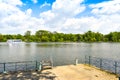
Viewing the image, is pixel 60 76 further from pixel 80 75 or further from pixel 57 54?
pixel 57 54

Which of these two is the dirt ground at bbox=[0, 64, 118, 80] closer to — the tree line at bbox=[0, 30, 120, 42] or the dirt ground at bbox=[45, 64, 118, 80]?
the dirt ground at bbox=[45, 64, 118, 80]

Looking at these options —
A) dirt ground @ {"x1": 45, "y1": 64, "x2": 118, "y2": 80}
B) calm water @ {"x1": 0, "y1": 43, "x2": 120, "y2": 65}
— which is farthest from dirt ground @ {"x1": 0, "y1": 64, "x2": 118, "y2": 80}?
calm water @ {"x1": 0, "y1": 43, "x2": 120, "y2": 65}

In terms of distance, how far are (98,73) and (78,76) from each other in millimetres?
2345

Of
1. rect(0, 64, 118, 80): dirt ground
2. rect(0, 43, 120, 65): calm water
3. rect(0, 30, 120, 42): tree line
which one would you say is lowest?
rect(0, 43, 120, 65): calm water

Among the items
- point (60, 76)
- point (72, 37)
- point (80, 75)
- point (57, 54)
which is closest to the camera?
point (60, 76)

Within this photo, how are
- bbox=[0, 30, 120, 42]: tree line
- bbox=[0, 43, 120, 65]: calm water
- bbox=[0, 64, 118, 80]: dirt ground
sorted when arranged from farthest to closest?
bbox=[0, 30, 120, 42]: tree line, bbox=[0, 43, 120, 65]: calm water, bbox=[0, 64, 118, 80]: dirt ground

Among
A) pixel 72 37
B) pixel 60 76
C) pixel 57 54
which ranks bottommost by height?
pixel 57 54

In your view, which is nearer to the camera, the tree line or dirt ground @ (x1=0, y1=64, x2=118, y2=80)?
dirt ground @ (x1=0, y1=64, x2=118, y2=80)

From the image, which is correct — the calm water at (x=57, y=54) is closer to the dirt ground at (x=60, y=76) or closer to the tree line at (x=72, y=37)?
the dirt ground at (x=60, y=76)

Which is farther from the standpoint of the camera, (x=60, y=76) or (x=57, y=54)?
(x=57, y=54)

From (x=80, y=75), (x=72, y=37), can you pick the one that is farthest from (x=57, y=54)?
(x=72, y=37)

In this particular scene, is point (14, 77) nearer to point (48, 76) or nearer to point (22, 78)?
point (22, 78)

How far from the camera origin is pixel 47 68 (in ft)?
63.1

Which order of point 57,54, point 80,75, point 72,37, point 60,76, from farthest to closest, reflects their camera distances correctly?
point 72,37 → point 57,54 → point 80,75 → point 60,76
